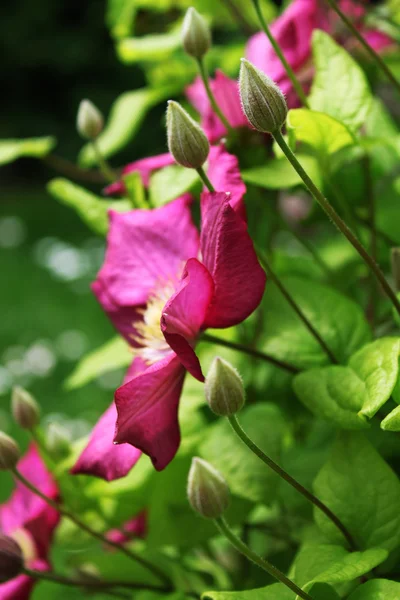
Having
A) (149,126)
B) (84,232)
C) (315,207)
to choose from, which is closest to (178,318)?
(315,207)

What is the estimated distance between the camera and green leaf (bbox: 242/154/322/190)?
0.46m

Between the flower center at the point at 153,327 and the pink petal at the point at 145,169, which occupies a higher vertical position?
the pink petal at the point at 145,169

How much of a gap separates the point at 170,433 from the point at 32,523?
0.72ft

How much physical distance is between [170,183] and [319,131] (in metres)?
0.10

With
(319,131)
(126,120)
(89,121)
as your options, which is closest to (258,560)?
(319,131)

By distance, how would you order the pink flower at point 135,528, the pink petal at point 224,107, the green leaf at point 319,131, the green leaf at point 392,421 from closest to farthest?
the green leaf at point 392,421 → the green leaf at point 319,131 → the pink petal at point 224,107 → the pink flower at point 135,528

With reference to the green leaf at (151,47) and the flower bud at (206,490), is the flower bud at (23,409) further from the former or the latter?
the green leaf at (151,47)

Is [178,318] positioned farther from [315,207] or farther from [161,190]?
[315,207]

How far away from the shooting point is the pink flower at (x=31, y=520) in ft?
1.83

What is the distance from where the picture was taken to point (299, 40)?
581 millimetres

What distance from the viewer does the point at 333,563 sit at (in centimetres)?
36

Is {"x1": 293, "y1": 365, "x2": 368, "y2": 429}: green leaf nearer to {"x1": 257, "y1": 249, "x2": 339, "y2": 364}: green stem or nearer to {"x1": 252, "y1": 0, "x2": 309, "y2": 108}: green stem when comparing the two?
{"x1": 257, "y1": 249, "x2": 339, "y2": 364}: green stem

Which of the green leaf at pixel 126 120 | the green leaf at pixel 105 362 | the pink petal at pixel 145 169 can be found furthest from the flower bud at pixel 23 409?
the green leaf at pixel 126 120

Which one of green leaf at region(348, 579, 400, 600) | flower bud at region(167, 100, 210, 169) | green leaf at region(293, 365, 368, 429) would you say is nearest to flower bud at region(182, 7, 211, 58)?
flower bud at region(167, 100, 210, 169)
